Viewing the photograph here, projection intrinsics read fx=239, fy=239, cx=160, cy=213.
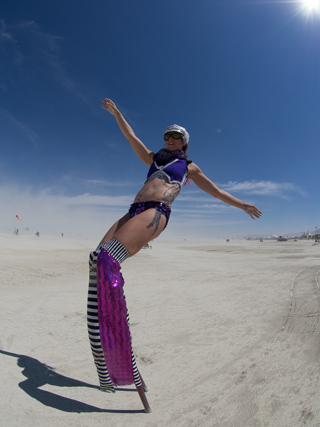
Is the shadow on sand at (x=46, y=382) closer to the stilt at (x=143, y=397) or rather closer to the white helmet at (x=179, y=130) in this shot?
the stilt at (x=143, y=397)

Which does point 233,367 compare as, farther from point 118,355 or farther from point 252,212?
point 252,212

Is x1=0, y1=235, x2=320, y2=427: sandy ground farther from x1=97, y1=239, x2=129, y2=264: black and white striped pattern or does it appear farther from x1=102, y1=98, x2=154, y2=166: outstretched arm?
x1=102, y1=98, x2=154, y2=166: outstretched arm

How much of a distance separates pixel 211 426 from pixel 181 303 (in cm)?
376

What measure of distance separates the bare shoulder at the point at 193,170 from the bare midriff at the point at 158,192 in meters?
0.47

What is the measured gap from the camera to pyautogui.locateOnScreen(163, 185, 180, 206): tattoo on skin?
2.40m

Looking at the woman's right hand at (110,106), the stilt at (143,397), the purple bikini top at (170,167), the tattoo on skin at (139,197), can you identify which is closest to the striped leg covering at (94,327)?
the stilt at (143,397)

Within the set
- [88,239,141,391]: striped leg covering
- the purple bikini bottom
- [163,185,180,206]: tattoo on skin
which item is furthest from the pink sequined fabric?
[163,185,180,206]: tattoo on skin

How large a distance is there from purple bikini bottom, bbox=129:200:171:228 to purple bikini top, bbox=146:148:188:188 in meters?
0.30

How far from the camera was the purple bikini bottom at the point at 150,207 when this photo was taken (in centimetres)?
233

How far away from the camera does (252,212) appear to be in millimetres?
3119

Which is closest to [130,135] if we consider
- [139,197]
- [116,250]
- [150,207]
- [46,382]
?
[139,197]

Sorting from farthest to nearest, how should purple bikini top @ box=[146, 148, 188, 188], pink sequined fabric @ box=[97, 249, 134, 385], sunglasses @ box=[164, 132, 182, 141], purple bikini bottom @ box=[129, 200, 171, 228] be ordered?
sunglasses @ box=[164, 132, 182, 141] < purple bikini top @ box=[146, 148, 188, 188] < purple bikini bottom @ box=[129, 200, 171, 228] < pink sequined fabric @ box=[97, 249, 134, 385]

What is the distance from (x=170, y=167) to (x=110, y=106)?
1.49 m

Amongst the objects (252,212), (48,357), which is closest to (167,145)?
(252,212)
